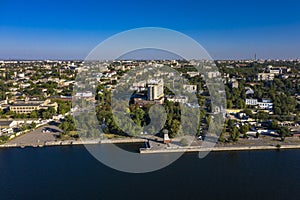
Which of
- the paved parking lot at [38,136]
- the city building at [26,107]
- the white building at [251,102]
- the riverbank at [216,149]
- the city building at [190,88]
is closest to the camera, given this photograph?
the riverbank at [216,149]

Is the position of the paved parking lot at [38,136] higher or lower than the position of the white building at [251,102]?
lower

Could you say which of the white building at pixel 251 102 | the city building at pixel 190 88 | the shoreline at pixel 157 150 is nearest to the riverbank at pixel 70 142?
the shoreline at pixel 157 150

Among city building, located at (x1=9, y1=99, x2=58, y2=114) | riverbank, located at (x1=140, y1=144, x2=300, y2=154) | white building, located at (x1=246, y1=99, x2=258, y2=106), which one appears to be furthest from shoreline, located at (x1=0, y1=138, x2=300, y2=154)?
white building, located at (x1=246, y1=99, x2=258, y2=106)

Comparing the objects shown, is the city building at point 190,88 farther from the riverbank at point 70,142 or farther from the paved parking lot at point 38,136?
the paved parking lot at point 38,136

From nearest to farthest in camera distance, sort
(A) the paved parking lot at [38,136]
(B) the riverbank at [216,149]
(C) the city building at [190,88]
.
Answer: (B) the riverbank at [216,149] → (A) the paved parking lot at [38,136] → (C) the city building at [190,88]

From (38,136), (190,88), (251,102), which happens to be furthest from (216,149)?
(190,88)

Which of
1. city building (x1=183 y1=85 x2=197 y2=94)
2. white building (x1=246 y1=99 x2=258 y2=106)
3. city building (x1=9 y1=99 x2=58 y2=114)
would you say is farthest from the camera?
city building (x1=183 y1=85 x2=197 y2=94)

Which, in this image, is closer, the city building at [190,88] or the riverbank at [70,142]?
the riverbank at [70,142]

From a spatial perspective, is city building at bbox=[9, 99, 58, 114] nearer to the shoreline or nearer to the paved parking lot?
the paved parking lot

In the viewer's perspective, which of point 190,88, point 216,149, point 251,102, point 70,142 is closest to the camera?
point 216,149

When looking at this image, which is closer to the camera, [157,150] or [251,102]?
[157,150]

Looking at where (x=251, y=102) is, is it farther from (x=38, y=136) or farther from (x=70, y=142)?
(x=38, y=136)
